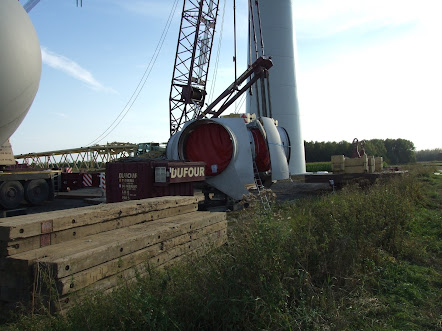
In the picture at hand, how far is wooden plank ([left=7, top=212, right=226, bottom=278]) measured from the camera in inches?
120

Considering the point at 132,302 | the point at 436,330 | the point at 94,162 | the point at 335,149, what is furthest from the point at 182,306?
the point at 335,149

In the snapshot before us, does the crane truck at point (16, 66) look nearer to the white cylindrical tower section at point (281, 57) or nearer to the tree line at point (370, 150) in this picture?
the white cylindrical tower section at point (281, 57)

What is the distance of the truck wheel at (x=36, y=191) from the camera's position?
43.8 feet

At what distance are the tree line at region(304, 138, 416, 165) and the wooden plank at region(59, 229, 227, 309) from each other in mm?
55375

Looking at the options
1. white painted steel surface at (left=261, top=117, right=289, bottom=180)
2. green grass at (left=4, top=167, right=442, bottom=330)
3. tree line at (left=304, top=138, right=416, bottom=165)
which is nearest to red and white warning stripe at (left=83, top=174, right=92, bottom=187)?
white painted steel surface at (left=261, top=117, right=289, bottom=180)

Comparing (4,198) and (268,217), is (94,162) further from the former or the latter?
(268,217)

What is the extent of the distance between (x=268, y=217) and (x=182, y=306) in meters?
1.39

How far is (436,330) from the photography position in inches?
122

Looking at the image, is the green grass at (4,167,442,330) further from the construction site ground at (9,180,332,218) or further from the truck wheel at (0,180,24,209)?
the truck wheel at (0,180,24,209)

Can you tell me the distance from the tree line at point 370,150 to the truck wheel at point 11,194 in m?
52.4

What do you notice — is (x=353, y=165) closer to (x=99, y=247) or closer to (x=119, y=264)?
(x=119, y=264)

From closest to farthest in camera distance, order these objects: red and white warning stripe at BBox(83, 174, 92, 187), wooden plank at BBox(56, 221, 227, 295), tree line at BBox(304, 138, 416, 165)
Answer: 1. wooden plank at BBox(56, 221, 227, 295)
2. red and white warning stripe at BBox(83, 174, 92, 187)
3. tree line at BBox(304, 138, 416, 165)

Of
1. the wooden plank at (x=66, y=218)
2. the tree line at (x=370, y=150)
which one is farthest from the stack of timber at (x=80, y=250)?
the tree line at (x=370, y=150)

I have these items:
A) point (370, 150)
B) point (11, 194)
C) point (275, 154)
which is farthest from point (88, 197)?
point (370, 150)
